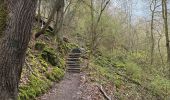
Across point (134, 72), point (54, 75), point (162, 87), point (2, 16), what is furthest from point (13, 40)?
point (134, 72)

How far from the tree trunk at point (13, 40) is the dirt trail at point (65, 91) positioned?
5232mm

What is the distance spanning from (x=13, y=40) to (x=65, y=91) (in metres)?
7.70

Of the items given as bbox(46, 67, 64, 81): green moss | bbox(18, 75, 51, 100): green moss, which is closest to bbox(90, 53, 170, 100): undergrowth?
bbox(46, 67, 64, 81): green moss

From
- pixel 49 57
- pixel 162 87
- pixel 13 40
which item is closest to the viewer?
pixel 13 40

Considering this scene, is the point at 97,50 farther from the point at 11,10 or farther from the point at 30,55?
the point at 11,10

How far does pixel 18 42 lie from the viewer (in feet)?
18.5

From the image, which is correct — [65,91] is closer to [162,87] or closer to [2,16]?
[162,87]

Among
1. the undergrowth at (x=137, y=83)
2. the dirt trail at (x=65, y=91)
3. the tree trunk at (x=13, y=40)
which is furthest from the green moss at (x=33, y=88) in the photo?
the undergrowth at (x=137, y=83)

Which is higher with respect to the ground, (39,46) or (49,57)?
(39,46)

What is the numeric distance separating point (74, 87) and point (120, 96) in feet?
8.48

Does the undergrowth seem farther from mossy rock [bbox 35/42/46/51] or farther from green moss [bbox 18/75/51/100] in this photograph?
green moss [bbox 18/75/51/100]

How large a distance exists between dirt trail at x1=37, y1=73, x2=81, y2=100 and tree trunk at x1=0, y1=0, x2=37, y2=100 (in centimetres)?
523

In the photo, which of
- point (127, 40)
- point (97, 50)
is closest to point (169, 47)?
point (97, 50)

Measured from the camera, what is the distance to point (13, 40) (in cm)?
559
